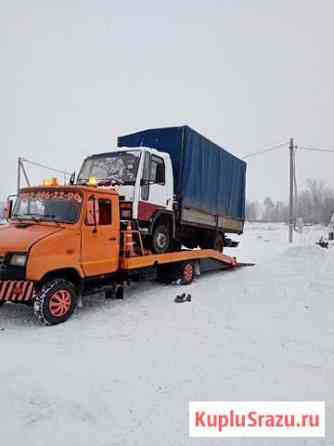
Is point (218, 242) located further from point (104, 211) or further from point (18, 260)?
point (18, 260)

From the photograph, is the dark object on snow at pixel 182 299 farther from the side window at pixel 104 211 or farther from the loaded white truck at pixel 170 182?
the side window at pixel 104 211

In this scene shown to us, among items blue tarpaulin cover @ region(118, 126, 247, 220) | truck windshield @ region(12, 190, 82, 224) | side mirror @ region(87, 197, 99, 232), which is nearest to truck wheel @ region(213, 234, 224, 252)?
blue tarpaulin cover @ region(118, 126, 247, 220)

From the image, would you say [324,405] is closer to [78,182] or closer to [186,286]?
[186,286]

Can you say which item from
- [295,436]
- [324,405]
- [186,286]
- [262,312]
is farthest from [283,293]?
[295,436]

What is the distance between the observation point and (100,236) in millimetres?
6445

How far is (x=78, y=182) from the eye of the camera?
801cm

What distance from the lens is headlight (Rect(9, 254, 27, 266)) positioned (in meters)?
5.25

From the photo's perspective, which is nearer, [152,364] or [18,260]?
[152,364]

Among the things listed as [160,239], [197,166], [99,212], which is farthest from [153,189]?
[197,166]

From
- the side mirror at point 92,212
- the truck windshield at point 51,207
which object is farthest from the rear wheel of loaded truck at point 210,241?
the truck windshield at point 51,207

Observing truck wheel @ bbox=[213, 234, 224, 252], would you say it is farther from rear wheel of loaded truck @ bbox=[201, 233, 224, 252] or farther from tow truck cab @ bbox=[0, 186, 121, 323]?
tow truck cab @ bbox=[0, 186, 121, 323]

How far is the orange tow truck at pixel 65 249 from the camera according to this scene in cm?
532
